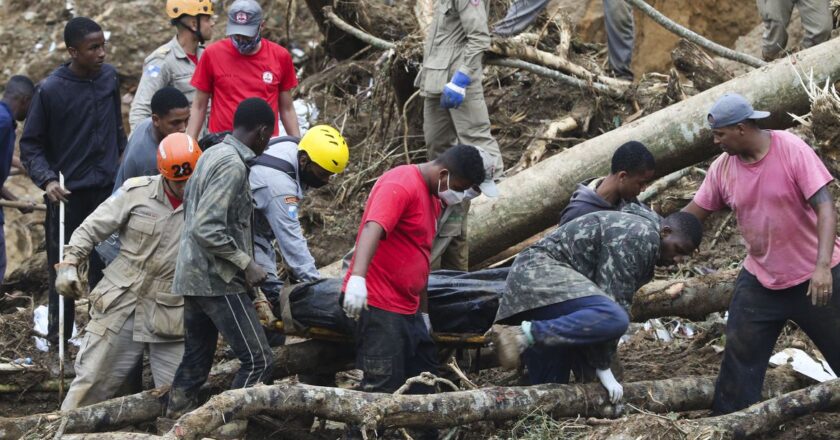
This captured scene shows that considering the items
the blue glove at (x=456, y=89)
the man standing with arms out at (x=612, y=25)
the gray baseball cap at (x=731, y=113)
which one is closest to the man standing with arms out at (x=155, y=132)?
the blue glove at (x=456, y=89)

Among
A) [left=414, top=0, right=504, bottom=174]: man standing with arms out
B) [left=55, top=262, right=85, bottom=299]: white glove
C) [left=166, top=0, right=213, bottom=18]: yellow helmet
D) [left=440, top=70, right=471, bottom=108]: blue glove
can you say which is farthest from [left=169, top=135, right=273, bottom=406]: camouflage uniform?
[left=414, top=0, right=504, bottom=174]: man standing with arms out

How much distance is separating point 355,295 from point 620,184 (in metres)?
1.48

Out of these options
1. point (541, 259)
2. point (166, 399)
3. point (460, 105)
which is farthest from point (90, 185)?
point (541, 259)

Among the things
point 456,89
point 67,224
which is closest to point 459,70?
point 456,89

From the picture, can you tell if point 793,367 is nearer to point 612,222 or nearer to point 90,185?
point 612,222

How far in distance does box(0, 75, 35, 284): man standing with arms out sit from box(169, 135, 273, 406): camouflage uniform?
198 centimetres

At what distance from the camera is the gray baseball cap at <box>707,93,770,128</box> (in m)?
5.54

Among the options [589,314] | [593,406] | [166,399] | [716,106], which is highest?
[716,106]

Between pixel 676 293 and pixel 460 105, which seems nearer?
pixel 676 293

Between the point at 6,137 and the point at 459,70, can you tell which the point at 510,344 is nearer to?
the point at 459,70

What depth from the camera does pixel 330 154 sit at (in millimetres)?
6207

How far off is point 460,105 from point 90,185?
261 cm

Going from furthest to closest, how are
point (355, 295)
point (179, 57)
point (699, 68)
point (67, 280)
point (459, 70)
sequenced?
point (699, 68) < point (459, 70) < point (179, 57) < point (67, 280) < point (355, 295)

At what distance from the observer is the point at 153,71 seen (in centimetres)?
772
